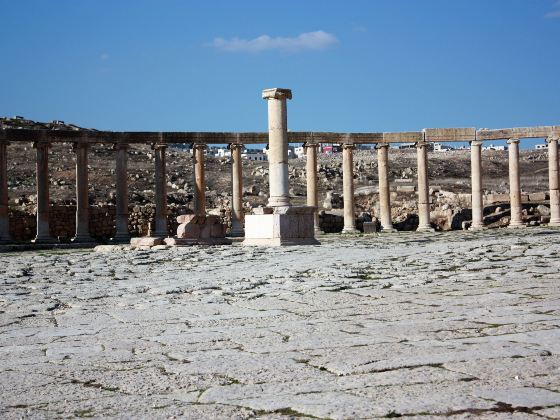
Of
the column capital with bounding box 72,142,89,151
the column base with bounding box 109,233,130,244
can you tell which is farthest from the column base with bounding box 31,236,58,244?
the column capital with bounding box 72,142,89,151

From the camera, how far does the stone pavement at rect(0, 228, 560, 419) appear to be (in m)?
4.68

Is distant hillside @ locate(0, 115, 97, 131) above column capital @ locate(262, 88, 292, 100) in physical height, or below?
above

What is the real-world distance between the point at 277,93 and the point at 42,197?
12.0m

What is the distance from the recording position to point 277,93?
25.3 metres

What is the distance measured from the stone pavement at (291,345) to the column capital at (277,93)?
1293cm

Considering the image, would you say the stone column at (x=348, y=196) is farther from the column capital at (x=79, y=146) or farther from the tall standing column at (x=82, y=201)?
the column capital at (x=79, y=146)

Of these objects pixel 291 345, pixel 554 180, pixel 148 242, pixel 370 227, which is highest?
pixel 554 180

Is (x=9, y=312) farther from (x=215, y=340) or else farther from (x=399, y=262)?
(x=399, y=262)

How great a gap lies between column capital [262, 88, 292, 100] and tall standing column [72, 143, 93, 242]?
10440mm

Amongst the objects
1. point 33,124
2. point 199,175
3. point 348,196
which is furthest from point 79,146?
point 33,124

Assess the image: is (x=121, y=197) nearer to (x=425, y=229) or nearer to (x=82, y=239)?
(x=82, y=239)

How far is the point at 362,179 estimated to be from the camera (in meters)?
64.3

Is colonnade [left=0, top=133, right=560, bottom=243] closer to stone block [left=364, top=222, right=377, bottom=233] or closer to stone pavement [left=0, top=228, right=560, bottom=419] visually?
stone block [left=364, top=222, right=377, bottom=233]

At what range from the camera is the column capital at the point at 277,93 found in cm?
2528
